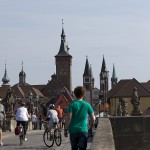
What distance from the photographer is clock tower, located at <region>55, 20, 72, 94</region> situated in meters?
174

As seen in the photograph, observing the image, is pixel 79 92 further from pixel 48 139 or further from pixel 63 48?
pixel 63 48

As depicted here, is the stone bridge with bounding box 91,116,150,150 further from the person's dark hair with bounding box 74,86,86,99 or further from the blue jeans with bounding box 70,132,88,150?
the person's dark hair with bounding box 74,86,86,99

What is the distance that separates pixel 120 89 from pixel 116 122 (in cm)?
9874

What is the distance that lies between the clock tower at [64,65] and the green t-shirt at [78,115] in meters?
159

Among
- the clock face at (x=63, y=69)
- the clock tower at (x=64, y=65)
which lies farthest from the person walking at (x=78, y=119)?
the clock face at (x=63, y=69)

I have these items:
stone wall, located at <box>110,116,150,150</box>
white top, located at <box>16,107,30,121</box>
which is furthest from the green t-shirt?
stone wall, located at <box>110,116,150,150</box>

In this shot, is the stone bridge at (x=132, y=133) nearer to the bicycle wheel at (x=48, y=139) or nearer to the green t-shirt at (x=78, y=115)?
the bicycle wheel at (x=48, y=139)

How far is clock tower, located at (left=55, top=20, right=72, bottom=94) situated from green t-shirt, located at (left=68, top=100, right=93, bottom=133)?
15920 cm

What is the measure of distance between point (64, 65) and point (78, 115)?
6547 inches

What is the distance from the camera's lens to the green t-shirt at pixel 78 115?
11258mm

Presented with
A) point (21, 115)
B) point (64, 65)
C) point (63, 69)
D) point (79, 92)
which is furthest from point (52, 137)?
point (63, 69)

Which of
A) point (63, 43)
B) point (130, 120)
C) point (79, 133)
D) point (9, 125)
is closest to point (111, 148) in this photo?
point (79, 133)

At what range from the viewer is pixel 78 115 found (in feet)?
37.0

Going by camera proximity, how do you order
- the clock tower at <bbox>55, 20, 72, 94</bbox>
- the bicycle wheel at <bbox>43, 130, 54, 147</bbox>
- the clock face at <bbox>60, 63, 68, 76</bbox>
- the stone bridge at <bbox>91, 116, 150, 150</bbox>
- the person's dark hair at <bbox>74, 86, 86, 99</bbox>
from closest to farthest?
the person's dark hair at <bbox>74, 86, 86, 99</bbox> → the bicycle wheel at <bbox>43, 130, 54, 147</bbox> → the stone bridge at <bbox>91, 116, 150, 150</bbox> → the clock tower at <bbox>55, 20, 72, 94</bbox> → the clock face at <bbox>60, 63, 68, 76</bbox>
